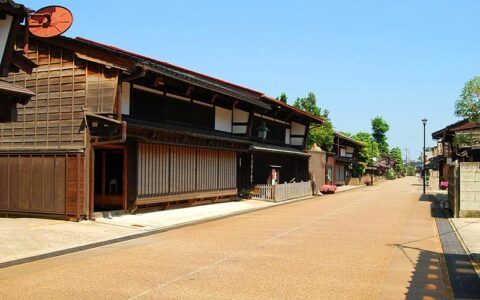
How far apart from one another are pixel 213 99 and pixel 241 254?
1269cm

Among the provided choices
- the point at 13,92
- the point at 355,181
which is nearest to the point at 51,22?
the point at 13,92

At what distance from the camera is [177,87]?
62.0 ft

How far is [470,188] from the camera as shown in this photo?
1714cm

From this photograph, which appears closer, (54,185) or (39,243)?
(39,243)

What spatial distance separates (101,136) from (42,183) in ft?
8.58

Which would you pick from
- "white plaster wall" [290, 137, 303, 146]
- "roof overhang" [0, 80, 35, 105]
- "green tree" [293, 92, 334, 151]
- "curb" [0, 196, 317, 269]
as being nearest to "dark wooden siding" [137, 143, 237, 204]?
"curb" [0, 196, 317, 269]

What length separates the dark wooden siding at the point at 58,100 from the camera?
14.8 m

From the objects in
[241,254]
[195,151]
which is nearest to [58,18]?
[241,254]

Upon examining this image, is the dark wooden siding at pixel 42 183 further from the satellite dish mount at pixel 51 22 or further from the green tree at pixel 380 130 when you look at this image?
the green tree at pixel 380 130

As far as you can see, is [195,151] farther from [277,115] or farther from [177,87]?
[277,115]

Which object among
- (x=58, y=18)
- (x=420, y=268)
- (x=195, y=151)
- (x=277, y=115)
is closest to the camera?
(x=420, y=268)

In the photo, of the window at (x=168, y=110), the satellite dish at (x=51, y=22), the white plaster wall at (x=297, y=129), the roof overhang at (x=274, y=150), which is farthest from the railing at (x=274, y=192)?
the satellite dish at (x=51, y=22)

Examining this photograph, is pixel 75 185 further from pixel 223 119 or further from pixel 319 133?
pixel 319 133

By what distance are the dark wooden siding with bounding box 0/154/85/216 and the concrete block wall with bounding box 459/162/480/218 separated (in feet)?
44.9
